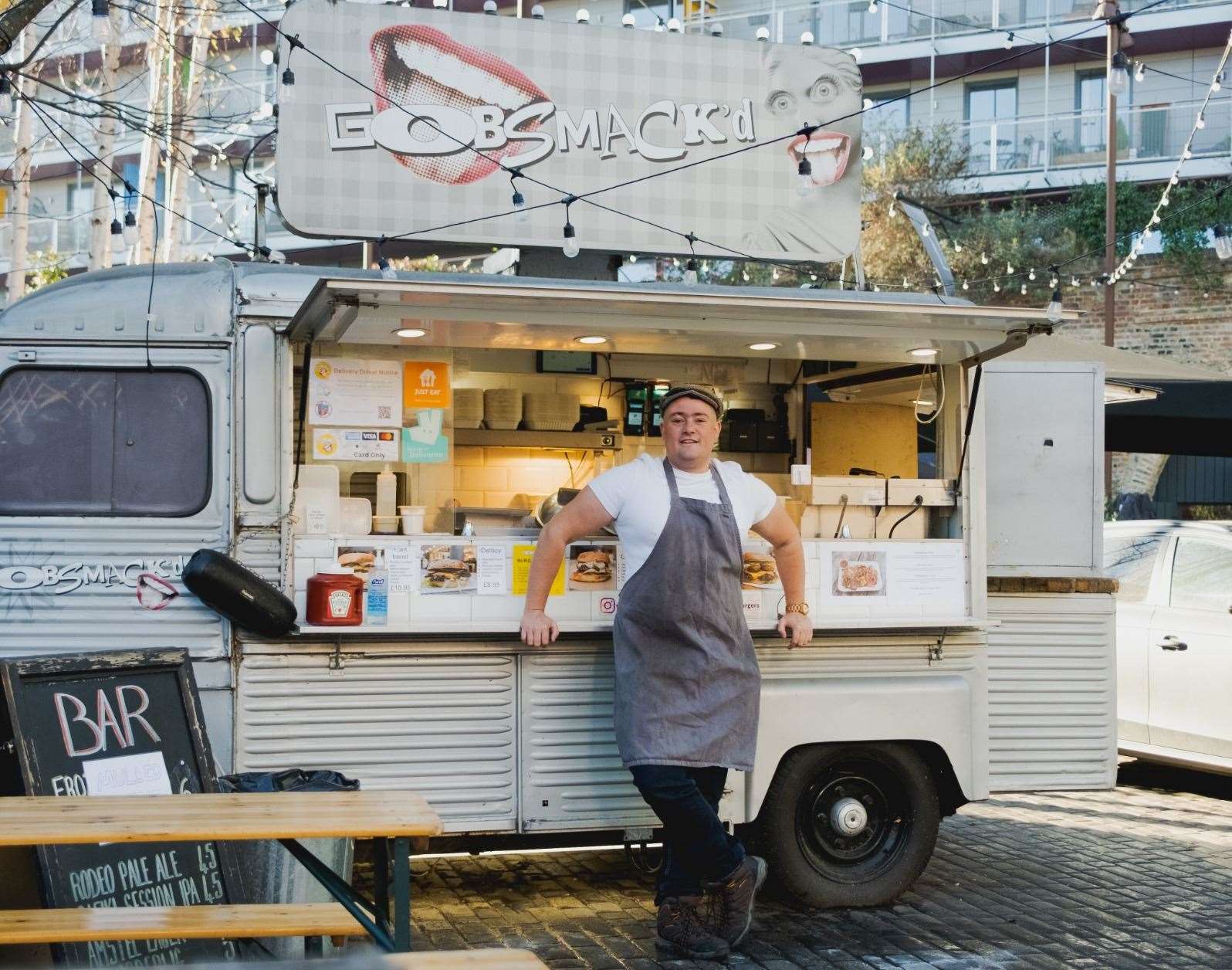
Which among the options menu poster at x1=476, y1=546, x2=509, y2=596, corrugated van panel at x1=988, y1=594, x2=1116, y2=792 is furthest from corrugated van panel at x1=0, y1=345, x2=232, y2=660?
corrugated van panel at x1=988, y1=594, x2=1116, y2=792

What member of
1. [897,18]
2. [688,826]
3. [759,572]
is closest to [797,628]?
[759,572]

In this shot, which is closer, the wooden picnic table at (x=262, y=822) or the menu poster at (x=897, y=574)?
the wooden picnic table at (x=262, y=822)

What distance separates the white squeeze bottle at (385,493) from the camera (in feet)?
22.3

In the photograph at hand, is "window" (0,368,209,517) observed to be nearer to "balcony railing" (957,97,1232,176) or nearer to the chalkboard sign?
the chalkboard sign

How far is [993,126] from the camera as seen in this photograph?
27.3m

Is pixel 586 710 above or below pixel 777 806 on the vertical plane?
above

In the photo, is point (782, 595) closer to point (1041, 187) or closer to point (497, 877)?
point (497, 877)

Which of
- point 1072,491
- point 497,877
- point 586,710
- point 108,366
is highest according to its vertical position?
point 108,366

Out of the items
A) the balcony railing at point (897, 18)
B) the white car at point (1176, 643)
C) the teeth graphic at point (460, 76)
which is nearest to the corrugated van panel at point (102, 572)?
the teeth graphic at point (460, 76)

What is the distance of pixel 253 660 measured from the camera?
5.89m

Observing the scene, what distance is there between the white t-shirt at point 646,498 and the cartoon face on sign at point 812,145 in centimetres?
287

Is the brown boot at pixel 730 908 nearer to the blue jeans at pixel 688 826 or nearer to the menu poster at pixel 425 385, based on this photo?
the blue jeans at pixel 688 826

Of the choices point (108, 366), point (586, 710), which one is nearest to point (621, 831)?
point (586, 710)

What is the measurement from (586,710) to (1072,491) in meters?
2.43
